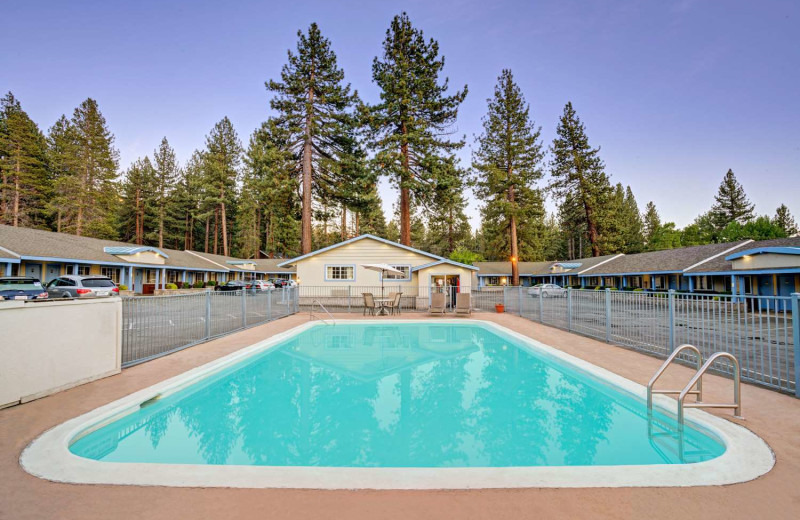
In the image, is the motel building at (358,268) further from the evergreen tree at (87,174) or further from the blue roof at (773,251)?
the evergreen tree at (87,174)

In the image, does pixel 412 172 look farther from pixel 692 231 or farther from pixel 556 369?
pixel 692 231

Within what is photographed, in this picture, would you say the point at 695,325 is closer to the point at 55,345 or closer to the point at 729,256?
the point at 55,345

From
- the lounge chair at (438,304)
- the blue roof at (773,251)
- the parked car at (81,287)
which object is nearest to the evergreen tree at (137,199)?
the parked car at (81,287)

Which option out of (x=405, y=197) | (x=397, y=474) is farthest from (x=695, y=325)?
(x=405, y=197)

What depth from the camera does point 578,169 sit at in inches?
1689

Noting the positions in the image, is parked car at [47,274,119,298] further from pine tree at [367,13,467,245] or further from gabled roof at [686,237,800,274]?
gabled roof at [686,237,800,274]

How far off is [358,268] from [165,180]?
43541 mm

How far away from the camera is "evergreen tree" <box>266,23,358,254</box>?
26.1 m

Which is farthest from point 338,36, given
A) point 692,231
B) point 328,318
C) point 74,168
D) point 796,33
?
point 692,231

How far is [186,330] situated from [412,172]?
68.3ft

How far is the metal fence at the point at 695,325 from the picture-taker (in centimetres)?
543

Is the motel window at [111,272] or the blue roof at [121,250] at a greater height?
the blue roof at [121,250]

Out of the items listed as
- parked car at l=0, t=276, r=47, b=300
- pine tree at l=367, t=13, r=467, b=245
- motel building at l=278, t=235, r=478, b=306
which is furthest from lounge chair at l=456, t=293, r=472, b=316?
parked car at l=0, t=276, r=47, b=300

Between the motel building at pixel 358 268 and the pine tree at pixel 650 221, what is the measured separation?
68.3 metres
